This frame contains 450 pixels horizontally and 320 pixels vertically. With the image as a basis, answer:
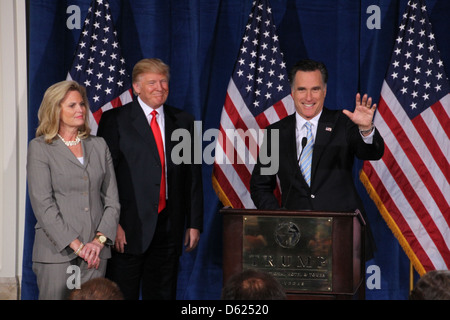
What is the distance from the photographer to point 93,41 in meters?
5.58

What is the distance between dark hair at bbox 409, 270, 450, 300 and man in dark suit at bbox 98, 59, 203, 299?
7.76 feet

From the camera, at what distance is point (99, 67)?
555 centimetres

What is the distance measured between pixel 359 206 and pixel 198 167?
108 cm

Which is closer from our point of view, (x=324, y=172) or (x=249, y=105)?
(x=324, y=172)

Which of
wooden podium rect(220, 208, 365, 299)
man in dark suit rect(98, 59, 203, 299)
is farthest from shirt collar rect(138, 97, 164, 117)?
wooden podium rect(220, 208, 365, 299)

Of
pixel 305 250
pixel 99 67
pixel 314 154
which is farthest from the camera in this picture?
pixel 99 67

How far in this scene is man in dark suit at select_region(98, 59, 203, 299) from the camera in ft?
14.7

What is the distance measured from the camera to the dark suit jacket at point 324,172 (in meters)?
4.32

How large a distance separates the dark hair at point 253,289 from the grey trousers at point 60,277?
1.75 m

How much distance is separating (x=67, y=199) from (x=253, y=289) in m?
1.98

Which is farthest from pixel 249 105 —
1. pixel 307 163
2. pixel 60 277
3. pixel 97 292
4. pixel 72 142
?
pixel 97 292

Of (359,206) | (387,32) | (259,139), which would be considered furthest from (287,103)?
(359,206)

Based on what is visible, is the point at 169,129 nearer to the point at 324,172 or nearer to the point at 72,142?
the point at 72,142

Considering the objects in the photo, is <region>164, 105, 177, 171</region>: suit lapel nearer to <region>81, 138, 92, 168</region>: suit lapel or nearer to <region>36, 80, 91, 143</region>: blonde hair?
<region>81, 138, 92, 168</region>: suit lapel
